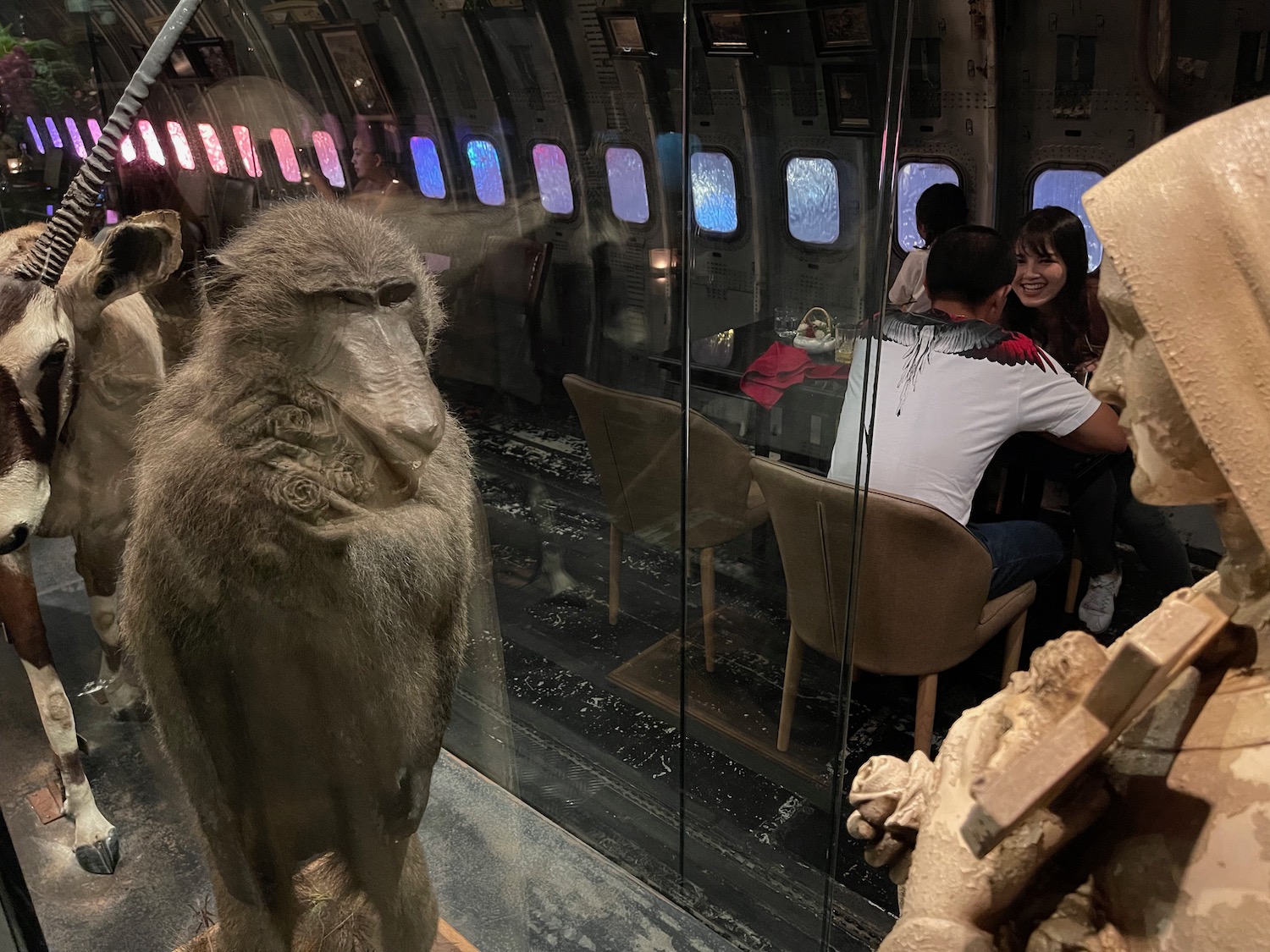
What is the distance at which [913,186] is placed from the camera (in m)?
5.46

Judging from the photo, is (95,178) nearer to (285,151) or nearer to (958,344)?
(285,151)

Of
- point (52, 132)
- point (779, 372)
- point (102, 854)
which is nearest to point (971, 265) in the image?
point (779, 372)

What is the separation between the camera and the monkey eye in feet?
3.44

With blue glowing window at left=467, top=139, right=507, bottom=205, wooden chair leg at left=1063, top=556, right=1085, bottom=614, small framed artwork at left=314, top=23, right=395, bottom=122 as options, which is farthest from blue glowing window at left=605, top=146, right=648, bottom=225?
wooden chair leg at left=1063, top=556, right=1085, bottom=614

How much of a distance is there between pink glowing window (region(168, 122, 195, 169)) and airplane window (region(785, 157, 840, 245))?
1054mm

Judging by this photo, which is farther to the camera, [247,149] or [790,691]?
[790,691]

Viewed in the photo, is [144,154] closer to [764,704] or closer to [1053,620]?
[764,704]

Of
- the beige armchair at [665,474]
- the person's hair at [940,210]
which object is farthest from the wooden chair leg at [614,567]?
the person's hair at [940,210]

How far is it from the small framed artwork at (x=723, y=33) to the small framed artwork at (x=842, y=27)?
0.14 meters

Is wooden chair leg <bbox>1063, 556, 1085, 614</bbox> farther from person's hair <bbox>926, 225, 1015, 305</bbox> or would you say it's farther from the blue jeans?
person's hair <bbox>926, 225, 1015, 305</bbox>

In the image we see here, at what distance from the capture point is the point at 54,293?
1.38 meters

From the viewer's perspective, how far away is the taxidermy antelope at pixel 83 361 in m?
1.36

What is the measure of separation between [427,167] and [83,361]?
0.68 metres

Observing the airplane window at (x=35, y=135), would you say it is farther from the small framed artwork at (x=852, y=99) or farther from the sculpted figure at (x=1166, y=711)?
the sculpted figure at (x=1166, y=711)
